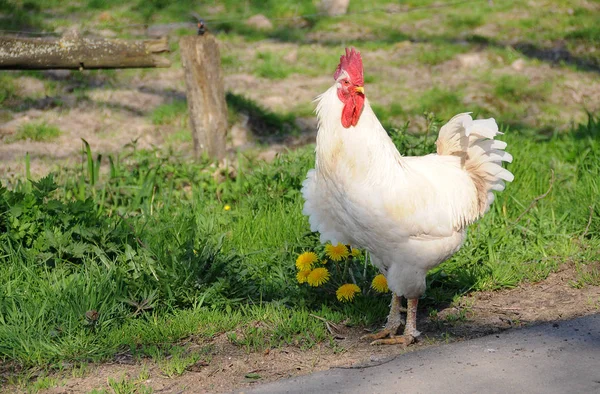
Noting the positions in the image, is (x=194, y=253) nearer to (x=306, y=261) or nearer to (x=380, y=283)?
(x=306, y=261)

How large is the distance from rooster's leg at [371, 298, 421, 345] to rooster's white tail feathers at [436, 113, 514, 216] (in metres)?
0.73

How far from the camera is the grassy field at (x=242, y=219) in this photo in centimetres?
458

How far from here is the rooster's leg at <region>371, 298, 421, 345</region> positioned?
4543 millimetres

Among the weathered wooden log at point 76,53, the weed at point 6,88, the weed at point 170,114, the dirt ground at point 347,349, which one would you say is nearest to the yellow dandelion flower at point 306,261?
the dirt ground at point 347,349

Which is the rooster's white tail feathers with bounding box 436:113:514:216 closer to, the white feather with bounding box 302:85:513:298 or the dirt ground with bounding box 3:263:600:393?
the white feather with bounding box 302:85:513:298

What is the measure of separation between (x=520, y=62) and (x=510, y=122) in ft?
5.70

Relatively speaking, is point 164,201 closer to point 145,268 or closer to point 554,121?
point 145,268

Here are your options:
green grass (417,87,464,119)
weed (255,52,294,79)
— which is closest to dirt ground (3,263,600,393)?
green grass (417,87,464,119)

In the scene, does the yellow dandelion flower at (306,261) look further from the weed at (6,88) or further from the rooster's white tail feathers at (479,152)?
the weed at (6,88)

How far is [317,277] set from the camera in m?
4.81

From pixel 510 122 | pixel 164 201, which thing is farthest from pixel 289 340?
pixel 510 122

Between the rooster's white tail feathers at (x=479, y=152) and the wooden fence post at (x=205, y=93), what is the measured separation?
2535mm

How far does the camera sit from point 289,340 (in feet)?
14.8

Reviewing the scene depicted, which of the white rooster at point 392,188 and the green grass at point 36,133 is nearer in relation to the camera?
the white rooster at point 392,188
